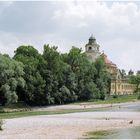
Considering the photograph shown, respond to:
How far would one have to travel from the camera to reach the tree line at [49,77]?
86.4 meters

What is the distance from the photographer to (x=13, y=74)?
286 ft

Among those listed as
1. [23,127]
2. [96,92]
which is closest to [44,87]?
[96,92]

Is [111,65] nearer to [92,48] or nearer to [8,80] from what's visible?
[92,48]

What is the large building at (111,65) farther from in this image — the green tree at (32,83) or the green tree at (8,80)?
the green tree at (8,80)

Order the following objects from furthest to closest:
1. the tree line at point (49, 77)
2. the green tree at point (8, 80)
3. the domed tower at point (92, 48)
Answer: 1. the domed tower at point (92, 48)
2. the tree line at point (49, 77)
3. the green tree at point (8, 80)

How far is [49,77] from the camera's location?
4038 inches

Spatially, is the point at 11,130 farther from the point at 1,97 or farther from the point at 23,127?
the point at 1,97

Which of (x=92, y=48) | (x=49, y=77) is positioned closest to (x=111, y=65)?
(x=92, y=48)

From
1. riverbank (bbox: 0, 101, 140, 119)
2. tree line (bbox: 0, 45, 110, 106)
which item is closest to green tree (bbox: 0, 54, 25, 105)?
tree line (bbox: 0, 45, 110, 106)

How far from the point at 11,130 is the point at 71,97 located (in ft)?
223

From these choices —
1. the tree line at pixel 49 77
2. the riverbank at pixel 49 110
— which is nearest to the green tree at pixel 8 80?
the tree line at pixel 49 77

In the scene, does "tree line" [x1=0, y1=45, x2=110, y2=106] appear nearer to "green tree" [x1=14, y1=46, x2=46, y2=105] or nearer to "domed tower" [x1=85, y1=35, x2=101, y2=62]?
"green tree" [x1=14, y1=46, x2=46, y2=105]

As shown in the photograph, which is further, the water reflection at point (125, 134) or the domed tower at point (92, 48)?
the domed tower at point (92, 48)

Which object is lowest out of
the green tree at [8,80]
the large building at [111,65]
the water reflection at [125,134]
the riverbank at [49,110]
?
the water reflection at [125,134]
